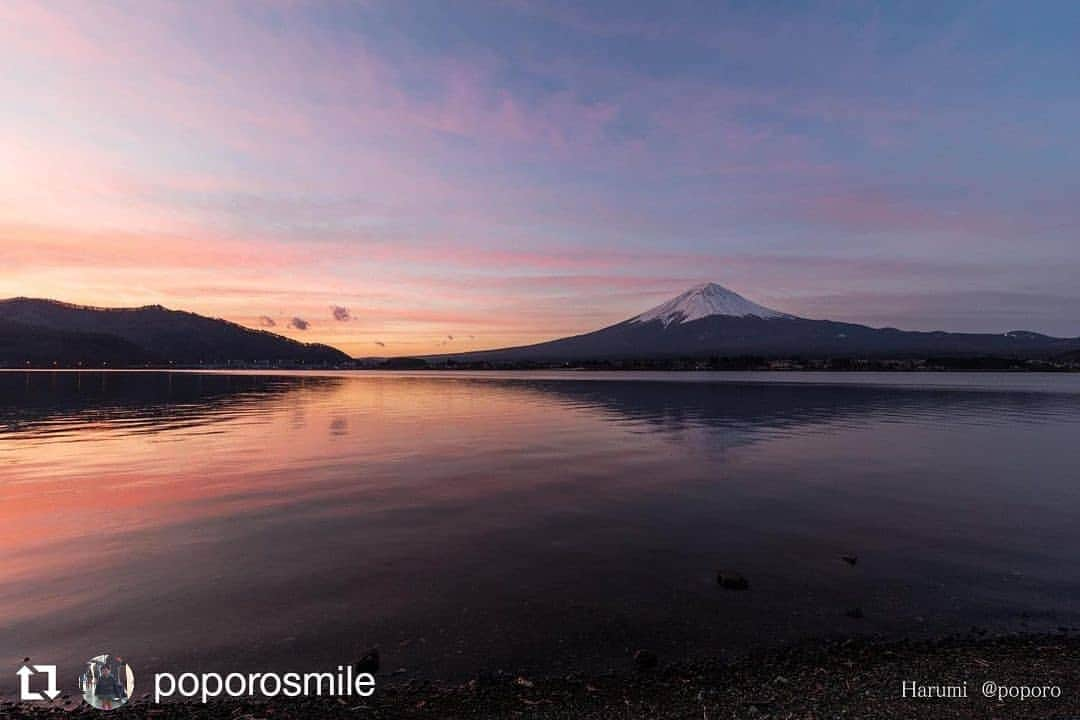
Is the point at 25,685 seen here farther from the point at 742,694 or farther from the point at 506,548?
the point at 742,694

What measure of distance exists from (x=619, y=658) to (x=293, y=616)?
6.79m

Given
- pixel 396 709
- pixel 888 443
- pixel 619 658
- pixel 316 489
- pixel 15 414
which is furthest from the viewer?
pixel 15 414

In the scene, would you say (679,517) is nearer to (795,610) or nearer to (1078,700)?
(795,610)

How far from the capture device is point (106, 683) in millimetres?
9453

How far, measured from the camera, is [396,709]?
29.8 feet

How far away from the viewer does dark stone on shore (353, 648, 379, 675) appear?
10.4 m

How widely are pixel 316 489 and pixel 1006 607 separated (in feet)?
75.2

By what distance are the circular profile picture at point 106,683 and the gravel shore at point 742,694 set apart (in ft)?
0.57

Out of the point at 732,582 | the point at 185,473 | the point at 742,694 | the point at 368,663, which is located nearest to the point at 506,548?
the point at 732,582

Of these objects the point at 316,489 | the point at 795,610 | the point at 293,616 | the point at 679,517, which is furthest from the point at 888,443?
the point at 293,616

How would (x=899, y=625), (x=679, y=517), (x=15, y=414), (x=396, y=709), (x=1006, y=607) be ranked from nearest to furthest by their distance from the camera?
(x=396, y=709)
(x=899, y=625)
(x=1006, y=607)
(x=679, y=517)
(x=15, y=414)

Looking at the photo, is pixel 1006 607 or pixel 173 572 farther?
pixel 173 572

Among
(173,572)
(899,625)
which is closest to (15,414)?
(173,572)

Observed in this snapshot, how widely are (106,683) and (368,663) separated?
157 inches
